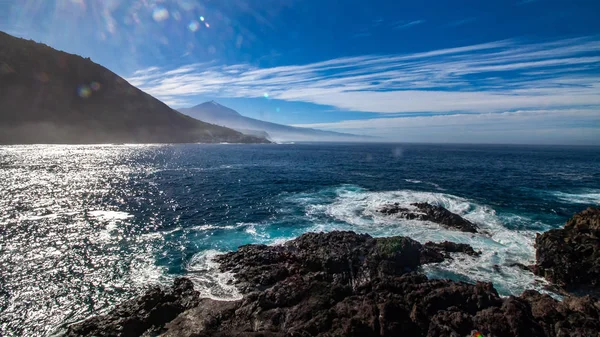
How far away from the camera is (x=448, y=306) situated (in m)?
14.1

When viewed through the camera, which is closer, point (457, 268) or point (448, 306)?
point (448, 306)

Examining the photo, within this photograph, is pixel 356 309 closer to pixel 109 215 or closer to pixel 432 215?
pixel 432 215

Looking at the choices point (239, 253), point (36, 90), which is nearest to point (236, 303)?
point (239, 253)

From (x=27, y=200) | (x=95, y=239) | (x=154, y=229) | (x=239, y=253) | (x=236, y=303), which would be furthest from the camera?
(x=27, y=200)

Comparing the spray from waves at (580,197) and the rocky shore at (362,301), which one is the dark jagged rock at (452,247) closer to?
the rocky shore at (362,301)

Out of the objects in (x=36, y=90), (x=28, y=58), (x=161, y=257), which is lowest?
(x=161, y=257)

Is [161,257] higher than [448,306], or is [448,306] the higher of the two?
[448,306]

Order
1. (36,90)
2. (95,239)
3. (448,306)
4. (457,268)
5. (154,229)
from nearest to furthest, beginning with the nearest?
(448,306), (457,268), (95,239), (154,229), (36,90)

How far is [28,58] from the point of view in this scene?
525 ft

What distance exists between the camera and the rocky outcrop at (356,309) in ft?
40.3

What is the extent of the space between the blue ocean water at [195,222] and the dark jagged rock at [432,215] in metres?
1.45

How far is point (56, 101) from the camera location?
158625mm

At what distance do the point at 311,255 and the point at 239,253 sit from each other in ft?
20.2

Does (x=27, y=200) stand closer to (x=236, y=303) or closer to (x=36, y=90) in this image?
(x=236, y=303)
